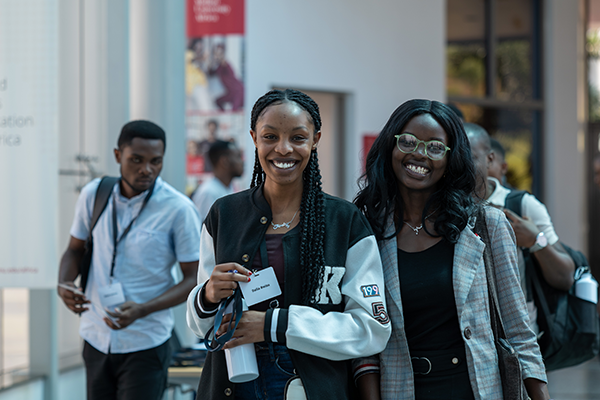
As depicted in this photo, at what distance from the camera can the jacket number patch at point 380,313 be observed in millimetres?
1896

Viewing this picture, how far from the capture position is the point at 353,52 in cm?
795

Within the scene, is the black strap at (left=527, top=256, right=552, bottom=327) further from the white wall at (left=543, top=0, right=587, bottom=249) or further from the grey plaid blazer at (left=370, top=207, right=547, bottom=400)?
the white wall at (left=543, top=0, right=587, bottom=249)

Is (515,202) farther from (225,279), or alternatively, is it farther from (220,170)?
(220,170)

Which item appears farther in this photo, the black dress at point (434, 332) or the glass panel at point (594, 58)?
the glass panel at point (594, 58)

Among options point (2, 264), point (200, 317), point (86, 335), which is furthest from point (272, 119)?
point (2, 264)

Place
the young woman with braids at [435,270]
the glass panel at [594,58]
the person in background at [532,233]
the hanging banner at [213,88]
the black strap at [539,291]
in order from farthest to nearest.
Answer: the glass panel at [594,58] < the hanging banner at [213,88] < the black strap at [539,291] < the person in background at [532,233] < the young woman with braids at [435,270]

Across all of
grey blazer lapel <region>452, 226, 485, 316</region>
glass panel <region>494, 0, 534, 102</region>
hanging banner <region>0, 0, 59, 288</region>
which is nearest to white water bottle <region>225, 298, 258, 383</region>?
grey blazer lapel <region>452, 226, 485, 316</region>

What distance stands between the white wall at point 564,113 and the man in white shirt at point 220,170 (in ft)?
19.3

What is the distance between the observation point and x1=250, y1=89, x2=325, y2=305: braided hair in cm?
191

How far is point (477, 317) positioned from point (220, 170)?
15.7 ft

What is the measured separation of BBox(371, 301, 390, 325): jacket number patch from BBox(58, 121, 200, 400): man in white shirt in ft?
4.59

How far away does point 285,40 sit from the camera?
24.1ft

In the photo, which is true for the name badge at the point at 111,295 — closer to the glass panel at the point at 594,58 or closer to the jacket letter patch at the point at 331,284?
the jacket letter patch at the point at 331,284

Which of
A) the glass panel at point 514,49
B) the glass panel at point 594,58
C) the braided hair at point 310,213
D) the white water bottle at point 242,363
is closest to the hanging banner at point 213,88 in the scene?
the braided hair at point 310,213
